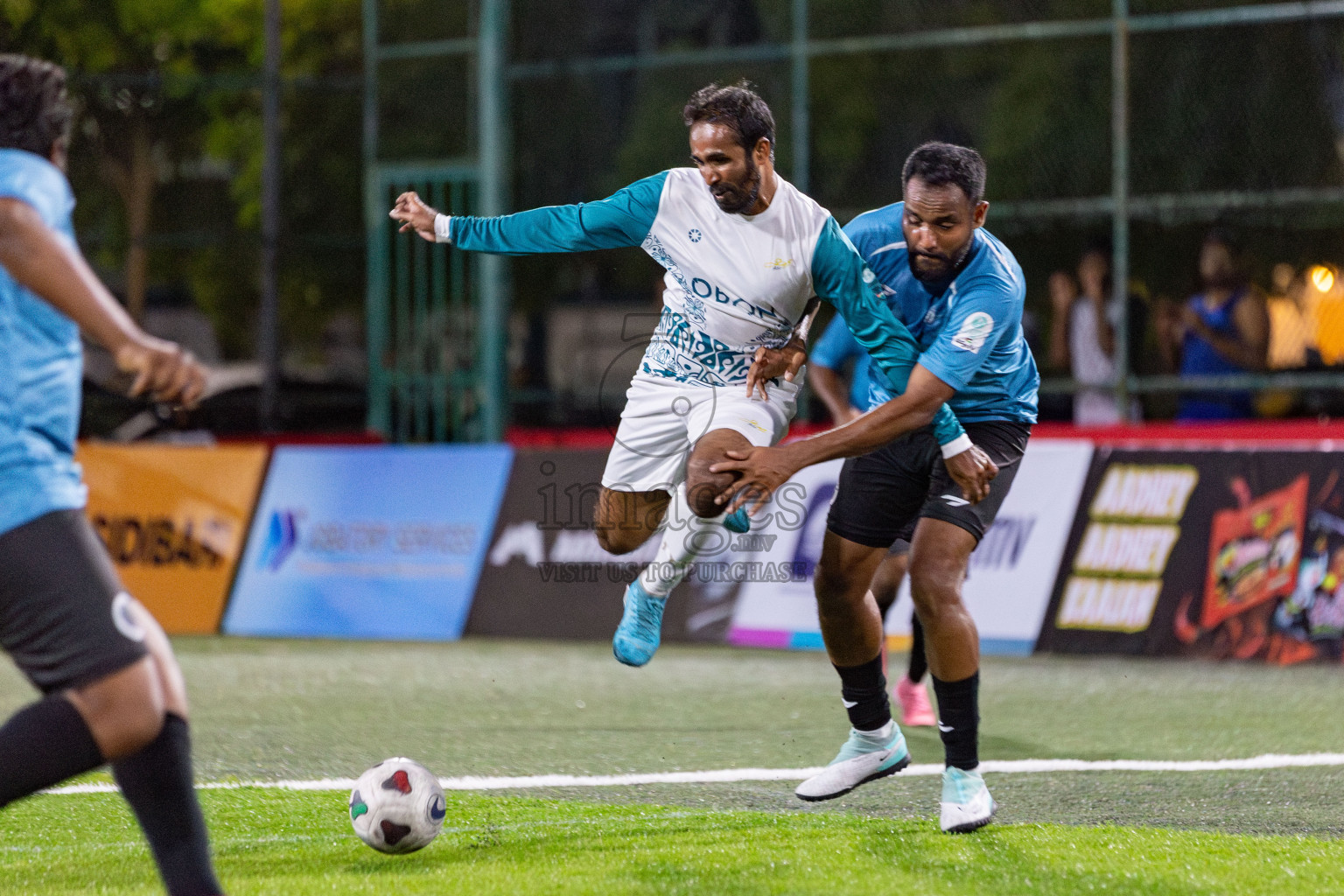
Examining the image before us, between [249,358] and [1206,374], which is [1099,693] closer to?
[1206,374]

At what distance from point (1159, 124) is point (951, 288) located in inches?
310

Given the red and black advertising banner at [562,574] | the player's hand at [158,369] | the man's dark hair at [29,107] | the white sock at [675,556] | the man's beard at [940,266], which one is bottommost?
the red and black advertising banner at [562,574]

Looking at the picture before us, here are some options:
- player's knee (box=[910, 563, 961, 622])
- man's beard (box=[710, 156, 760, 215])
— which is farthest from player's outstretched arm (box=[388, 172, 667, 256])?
player's knee (box=[910, 563, 961, 622])

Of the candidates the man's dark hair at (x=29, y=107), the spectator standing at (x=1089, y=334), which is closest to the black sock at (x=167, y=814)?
the man's dark hair at (x=29, y=107)

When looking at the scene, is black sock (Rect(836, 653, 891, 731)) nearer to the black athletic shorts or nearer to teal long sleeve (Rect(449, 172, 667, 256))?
teal long sleeve (Rect(449, 172, 667, 256))

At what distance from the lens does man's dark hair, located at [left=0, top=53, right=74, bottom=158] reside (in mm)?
3871

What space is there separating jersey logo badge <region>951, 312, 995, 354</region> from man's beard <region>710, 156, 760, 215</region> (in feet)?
2.85

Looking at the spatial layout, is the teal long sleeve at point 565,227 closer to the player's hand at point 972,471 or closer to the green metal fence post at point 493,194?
the player's hand at point 972,471

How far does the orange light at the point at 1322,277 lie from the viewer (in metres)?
12.6

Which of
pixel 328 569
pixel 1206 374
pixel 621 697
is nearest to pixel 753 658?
pixel 621 697

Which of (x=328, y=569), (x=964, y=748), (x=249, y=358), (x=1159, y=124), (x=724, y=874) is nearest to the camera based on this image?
(x=724, y=874)

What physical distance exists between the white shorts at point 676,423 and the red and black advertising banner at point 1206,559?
4.40 m

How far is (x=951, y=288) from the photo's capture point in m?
5.85

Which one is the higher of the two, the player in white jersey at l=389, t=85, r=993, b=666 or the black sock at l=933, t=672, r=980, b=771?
the player in white jersey at l=389, t=85, r=993, b=666
